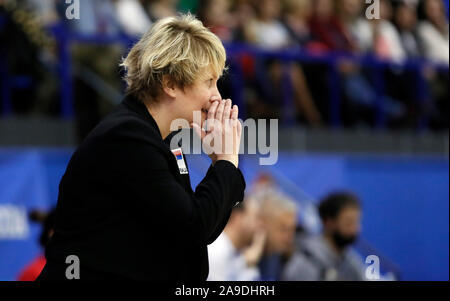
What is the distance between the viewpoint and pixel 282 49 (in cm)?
961

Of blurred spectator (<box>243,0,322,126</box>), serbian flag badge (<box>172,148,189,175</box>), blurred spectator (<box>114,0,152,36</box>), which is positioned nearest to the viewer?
serbian flag badge (<box>172,148,189,175</box>)

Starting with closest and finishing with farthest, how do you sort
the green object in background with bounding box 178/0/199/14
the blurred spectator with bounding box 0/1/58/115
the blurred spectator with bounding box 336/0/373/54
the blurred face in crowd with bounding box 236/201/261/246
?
the blurred face in crowd with bounding box 236/201/261/246
the blurred spectator with bounding box 0/1/58/115
the green object in background with bounding box 178/0/199/14
the blurred spectator with bounding box 336/0/373/54

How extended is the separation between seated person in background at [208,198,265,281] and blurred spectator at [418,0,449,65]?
20.0 ft

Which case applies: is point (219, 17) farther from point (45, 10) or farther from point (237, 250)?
point (237, 250)

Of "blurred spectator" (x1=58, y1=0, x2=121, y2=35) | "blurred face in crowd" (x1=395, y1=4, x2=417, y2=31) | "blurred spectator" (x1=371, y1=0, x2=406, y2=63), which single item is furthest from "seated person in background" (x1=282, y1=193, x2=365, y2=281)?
"blurred face in crowd" (x1=395, y1=4, x2=417, y2=31)

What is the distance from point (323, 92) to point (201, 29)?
7.43m

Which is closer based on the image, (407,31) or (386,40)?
(386,40)

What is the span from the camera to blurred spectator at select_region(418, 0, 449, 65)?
1146 centimetres

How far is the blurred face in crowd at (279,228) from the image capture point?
21.3 ft

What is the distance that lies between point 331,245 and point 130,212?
12.0 feet

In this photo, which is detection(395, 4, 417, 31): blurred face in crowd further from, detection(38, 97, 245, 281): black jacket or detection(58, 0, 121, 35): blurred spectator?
detection(38, 97, 245, 281): black jacket

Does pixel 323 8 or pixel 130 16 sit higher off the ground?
pixel 323 8

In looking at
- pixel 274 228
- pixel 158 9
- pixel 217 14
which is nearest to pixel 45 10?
pixel 158 9
